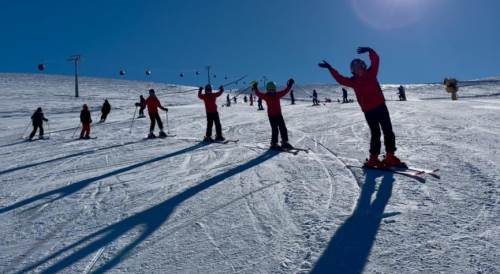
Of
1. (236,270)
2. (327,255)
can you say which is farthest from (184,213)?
(327,255)

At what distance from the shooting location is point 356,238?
3.16 meters

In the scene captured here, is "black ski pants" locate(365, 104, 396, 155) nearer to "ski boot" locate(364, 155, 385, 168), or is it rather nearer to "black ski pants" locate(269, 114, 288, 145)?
"ski boot" locate(364, 155, 385, 168)

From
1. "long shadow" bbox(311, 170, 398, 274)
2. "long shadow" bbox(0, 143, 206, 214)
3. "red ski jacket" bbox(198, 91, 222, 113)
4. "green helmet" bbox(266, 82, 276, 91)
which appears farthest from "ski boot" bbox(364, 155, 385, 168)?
"red ski jacket" bbox(198, 91, 222, 113)

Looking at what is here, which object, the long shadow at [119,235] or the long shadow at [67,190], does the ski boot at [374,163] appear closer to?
the long shadow at [119,235]

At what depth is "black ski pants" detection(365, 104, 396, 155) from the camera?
5.89 metres

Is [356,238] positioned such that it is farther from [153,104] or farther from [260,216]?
[153,104]

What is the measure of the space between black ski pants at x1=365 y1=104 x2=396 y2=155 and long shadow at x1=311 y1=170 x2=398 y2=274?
61.5 inches

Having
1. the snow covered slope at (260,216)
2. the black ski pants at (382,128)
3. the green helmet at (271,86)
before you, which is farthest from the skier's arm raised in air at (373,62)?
the green helmet at (271,86)

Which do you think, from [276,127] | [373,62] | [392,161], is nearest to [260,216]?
[392,161]

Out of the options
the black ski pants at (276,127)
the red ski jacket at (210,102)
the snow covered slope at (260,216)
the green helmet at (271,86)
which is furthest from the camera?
the red ski jacket at (210,102)

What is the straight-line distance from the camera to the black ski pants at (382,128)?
5.89 metres

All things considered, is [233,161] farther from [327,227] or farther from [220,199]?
[327,227]

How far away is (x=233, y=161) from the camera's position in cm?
730

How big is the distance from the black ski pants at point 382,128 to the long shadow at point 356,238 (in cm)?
156
